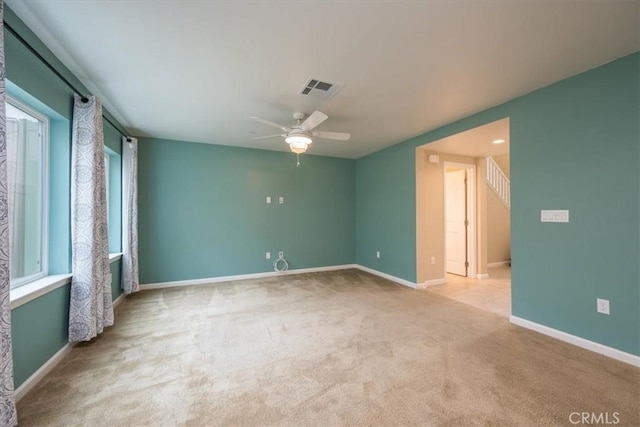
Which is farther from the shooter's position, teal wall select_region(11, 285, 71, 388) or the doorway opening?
the doorway opening

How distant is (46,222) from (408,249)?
461 centimetres

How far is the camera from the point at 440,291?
4203 mm

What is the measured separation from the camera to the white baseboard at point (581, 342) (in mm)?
2158

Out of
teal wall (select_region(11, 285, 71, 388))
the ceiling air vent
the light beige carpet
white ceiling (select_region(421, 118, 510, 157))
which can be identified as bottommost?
the light beige carpet

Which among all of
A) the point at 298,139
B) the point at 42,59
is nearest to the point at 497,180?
the point at 298,139

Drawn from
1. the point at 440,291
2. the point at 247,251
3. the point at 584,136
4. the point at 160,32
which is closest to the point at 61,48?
the point at 160,32

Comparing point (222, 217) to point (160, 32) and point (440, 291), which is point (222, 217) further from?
point (440, 291)

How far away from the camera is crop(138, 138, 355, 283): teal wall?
4484 mm

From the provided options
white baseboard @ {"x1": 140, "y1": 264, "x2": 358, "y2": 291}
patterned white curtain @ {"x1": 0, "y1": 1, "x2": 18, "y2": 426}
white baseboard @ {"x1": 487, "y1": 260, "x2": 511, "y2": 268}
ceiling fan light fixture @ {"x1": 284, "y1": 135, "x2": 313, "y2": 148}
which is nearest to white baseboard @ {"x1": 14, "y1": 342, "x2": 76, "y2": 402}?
patterned white curtain @ {"x1": 0, "y1": 1, "x2": 18, "y2": 426}

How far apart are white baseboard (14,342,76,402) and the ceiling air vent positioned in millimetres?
3238

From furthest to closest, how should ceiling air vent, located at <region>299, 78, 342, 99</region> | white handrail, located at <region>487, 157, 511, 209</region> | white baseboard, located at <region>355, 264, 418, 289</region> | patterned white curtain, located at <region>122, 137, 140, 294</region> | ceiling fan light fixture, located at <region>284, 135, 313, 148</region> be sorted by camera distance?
white handrail, located at <region>487, 157, 511, 209</region> < white baseboard, located at <region>355, 264, 418, 289</region> < patterned white curtain, located at <region>122, 137, 140, 294</region> < ceiling fan light fixture, located at <region>284, 135, 313, 148</region> < ceiling air vent, located at <region>299, 78, 342, 99</region>

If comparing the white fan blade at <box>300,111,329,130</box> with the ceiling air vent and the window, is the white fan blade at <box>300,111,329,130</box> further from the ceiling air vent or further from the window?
the window

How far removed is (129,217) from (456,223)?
5.88m

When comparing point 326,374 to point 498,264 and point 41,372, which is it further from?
point 498,264
